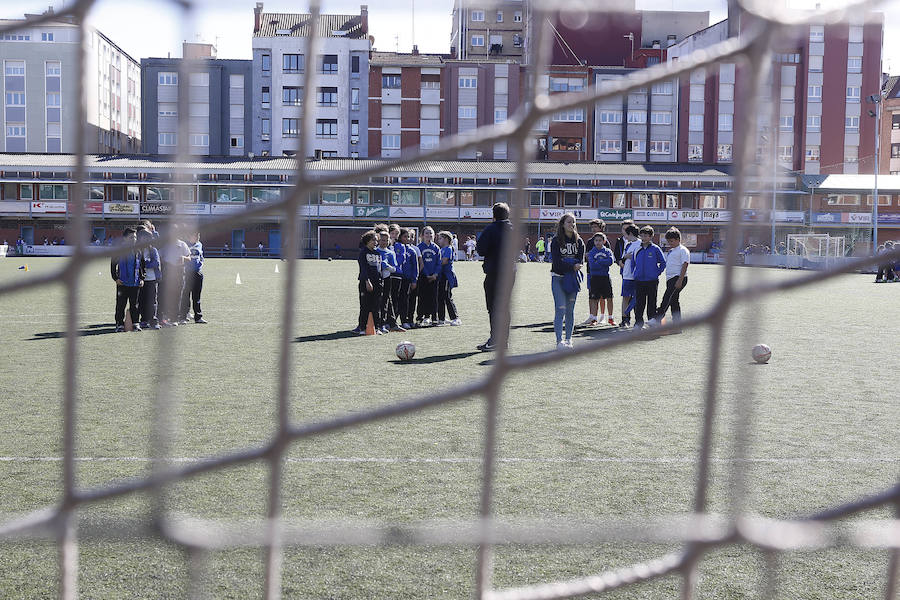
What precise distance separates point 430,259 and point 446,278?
629 mm

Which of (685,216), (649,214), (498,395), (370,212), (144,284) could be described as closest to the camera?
(498,395)

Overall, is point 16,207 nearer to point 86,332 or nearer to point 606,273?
point 86,332

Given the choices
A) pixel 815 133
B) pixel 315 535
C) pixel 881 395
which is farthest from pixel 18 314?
pixel 815 133

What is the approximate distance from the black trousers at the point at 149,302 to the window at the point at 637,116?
51155mm

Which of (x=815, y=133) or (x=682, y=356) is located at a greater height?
(x=815, y=133)

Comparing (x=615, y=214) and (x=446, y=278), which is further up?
(x=615, y=214)

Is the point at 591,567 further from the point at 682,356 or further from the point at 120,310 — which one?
the point at 120,310

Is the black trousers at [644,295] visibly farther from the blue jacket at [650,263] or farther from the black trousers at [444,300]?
the black trousers at [444,300]

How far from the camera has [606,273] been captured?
12.0m

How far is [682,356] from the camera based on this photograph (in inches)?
375

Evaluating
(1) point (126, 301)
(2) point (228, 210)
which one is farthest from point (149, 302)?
(2) point (228, 210)

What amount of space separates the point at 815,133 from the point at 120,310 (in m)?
55.0

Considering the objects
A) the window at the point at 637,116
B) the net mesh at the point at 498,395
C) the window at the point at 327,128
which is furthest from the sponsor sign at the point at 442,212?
the net mesh at the point at 498,395

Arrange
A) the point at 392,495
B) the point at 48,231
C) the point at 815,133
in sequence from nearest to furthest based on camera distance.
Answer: the point at 392,495
the point at 48,231
the point at 815,133
